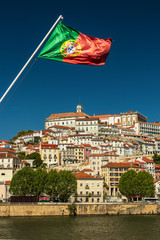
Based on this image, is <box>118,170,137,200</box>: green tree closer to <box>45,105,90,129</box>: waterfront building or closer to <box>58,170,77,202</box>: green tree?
<box>58,170,77,202</box>: green tree

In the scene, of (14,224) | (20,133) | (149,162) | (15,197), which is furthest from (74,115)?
(14,224)

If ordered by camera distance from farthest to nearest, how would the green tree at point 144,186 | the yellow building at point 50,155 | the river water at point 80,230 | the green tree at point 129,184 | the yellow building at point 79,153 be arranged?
the yellow building at point 79,153 → the yellow building at point 50,155 → the green tree at point 129,184 → the green tree at point 144,186 → the river water at point 80,230

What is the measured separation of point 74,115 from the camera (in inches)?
6368

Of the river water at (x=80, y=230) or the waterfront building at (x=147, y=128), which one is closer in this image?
the river water at (x=80, y=230)

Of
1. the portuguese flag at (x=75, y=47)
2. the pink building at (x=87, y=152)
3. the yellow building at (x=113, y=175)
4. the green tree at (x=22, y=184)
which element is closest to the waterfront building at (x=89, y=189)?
the yellow building at (x=113, y=175)

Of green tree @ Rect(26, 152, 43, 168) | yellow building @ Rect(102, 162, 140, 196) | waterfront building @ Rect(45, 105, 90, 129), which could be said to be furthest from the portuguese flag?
waterfront building @ Rect(45, 105, 90, 129)

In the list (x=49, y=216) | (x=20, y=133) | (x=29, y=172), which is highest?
(x=20, y=133)

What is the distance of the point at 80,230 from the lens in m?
43.9

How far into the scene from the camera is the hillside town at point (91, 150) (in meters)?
79.1

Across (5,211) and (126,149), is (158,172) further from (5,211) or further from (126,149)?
(5,211)

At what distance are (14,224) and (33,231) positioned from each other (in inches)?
274

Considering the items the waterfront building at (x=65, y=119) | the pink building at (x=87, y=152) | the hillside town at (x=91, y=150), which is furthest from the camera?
the waterfront building at (x=65, y=119)

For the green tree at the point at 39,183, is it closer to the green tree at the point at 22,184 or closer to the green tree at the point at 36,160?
the green tree at the point at 22,184

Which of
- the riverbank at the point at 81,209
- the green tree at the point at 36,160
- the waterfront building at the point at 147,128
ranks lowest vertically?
the riverbank at the point at 81,209
